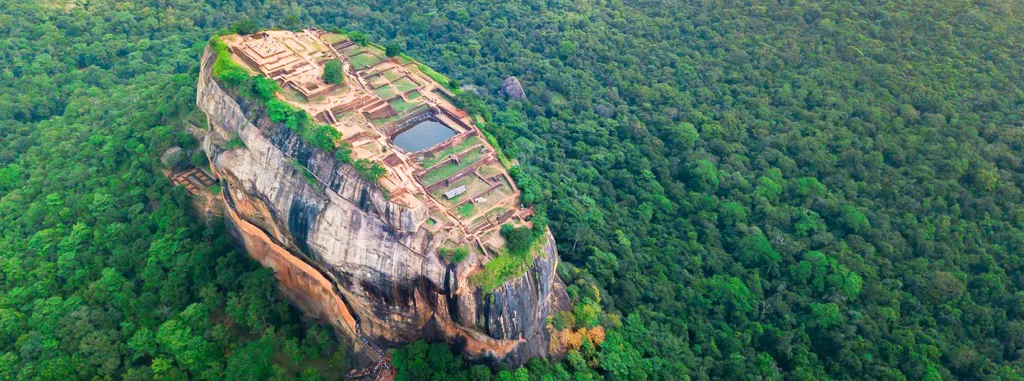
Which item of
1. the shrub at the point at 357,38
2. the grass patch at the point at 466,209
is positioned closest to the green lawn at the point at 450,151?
the grass patch at the point at 466,209

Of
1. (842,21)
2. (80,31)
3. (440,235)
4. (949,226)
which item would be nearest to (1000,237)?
(949,226)

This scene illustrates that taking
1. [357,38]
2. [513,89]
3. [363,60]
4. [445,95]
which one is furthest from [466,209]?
[513,89]

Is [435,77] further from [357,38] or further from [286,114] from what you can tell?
[286,114]

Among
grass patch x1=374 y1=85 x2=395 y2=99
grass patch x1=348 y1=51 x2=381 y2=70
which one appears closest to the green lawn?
grass patch x1=374 y1=85 x2=395 y2=99

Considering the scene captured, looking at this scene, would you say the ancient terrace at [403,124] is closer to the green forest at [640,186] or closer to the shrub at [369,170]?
the shrub at [369,170]

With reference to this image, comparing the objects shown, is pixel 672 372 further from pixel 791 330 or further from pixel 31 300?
pixel 31 300
